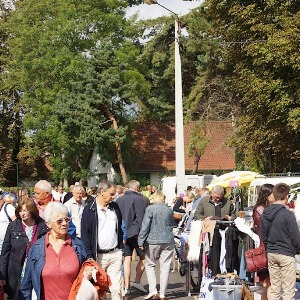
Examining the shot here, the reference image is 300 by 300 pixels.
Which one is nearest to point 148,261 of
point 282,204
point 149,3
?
point 282,204

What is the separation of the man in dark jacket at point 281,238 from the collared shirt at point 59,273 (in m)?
3.81

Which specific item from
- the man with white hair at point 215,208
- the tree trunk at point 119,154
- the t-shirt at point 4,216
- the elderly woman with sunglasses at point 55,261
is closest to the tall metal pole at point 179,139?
the man with white hair at point 215,208

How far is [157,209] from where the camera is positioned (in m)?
12.8

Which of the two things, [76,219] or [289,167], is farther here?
[289,167]

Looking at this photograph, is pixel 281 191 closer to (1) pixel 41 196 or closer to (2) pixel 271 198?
(2) pixel 271 198

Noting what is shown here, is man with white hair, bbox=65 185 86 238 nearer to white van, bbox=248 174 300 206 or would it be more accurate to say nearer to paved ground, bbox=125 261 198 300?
paved ground, bbox=125 261 198 300

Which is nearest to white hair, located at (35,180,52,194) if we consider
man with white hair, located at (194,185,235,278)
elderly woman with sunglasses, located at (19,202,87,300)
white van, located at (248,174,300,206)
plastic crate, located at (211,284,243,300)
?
elderly woman with sunglasses, located at (19,202,87,300)

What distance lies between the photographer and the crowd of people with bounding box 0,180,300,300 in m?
6.58

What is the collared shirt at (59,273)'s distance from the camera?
6523 mm

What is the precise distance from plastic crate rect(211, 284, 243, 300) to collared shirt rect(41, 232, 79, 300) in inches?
166

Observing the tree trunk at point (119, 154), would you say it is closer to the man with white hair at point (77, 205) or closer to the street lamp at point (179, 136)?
the street lamp at point (179, 136)

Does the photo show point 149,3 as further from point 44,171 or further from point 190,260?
point 44,171

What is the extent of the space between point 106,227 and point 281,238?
2205 millimetres

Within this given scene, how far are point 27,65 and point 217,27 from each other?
2091cm
